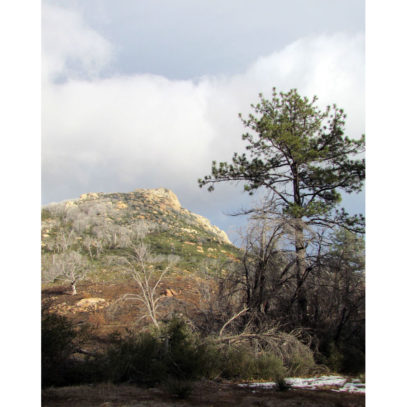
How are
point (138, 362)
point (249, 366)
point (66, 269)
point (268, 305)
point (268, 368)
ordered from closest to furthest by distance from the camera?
point (138, 362), point (268, 368), point (249, 366), point (268, 305), point (66, 269)

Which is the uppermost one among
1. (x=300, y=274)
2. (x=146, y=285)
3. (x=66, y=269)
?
(x=300, y=274)

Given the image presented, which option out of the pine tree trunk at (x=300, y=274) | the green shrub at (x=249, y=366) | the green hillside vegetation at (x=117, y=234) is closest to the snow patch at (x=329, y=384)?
the green shrub at (x=249, y=366)

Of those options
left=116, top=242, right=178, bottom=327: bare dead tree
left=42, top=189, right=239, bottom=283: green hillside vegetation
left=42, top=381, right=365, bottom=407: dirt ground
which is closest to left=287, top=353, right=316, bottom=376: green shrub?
left=42, top=381, right=365, bottom=407: dirt ground

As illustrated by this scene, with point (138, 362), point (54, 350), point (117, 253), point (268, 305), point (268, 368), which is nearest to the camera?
point (54, 350)

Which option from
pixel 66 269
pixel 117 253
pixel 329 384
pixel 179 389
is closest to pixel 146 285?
pixel 179 389

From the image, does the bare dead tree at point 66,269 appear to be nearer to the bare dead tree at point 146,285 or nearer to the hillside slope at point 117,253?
the hillside slope at point 117,253

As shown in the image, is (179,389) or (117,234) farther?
(117,234)

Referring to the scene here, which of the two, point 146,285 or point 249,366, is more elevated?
point 146,285

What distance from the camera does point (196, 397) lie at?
577cm

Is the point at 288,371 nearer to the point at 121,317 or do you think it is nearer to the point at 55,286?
the point at 121,317

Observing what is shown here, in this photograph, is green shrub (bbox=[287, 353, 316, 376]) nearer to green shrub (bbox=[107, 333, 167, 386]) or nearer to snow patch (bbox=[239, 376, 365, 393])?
snow patch (bbox=[239, 376, 365, 393])

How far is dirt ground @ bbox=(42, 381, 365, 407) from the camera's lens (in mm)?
5160

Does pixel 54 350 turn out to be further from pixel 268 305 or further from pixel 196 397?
pixel 268 305
